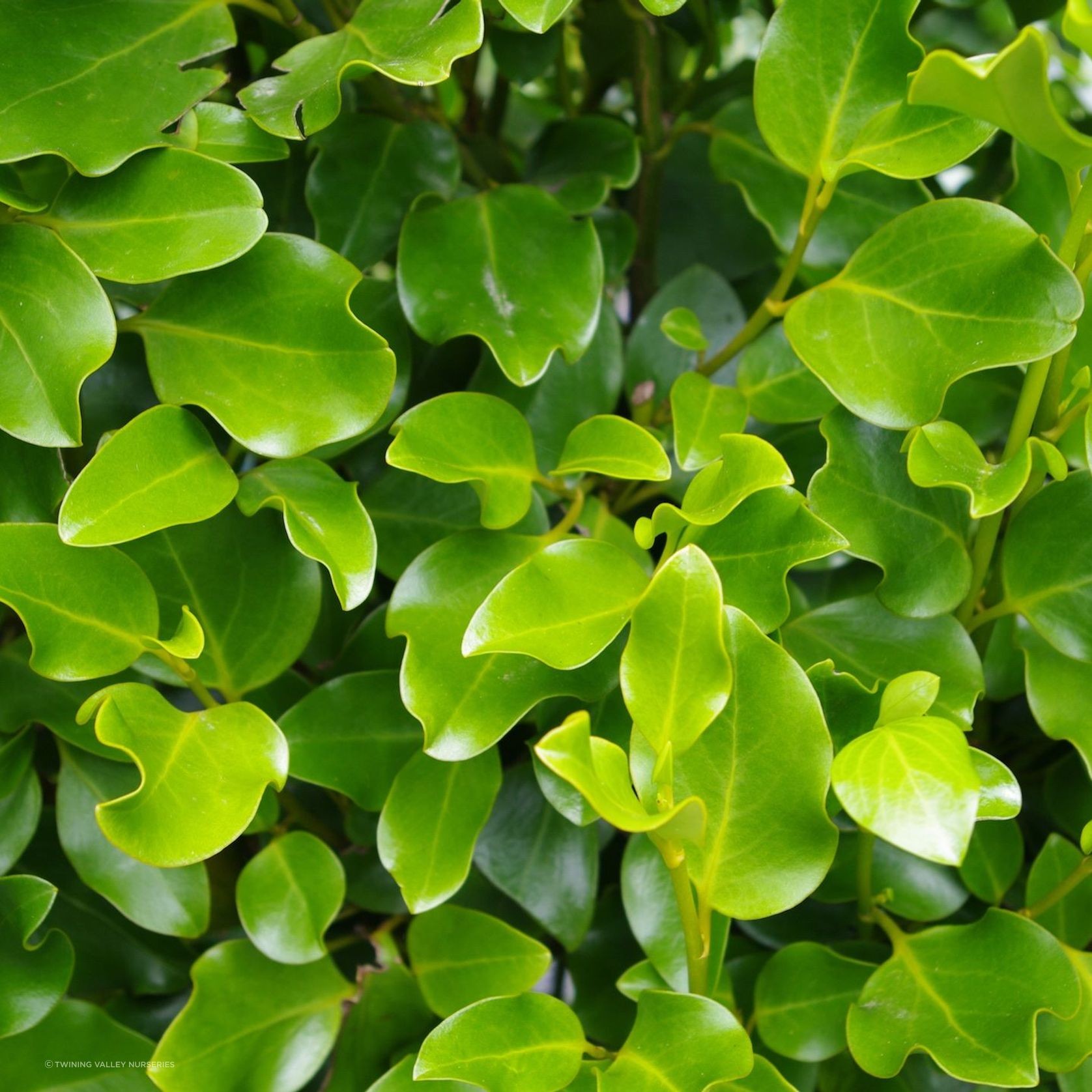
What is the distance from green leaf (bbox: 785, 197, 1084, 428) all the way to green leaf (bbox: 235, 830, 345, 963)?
0.28m

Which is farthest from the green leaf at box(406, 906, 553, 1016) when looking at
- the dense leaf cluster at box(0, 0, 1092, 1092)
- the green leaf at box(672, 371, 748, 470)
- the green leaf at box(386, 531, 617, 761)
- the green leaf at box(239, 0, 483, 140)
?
the green leaf at box(239, 0, 483, 140)

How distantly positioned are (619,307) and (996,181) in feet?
0.72

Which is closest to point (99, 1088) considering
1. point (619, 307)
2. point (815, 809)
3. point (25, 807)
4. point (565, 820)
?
point (25, 807)

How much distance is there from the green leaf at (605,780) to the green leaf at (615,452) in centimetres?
13

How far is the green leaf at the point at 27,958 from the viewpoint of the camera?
44 cm

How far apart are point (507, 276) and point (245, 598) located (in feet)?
0.58

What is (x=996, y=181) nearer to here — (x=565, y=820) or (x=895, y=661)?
(x=895, y=661)

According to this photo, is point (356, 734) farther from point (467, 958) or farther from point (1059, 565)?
point (1059, 565)

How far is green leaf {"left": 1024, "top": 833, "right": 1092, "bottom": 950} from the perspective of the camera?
0.46 meters

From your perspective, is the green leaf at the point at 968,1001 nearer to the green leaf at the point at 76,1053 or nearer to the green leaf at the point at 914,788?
the green leaf at the point at 914,788

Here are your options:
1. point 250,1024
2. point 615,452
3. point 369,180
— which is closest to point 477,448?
point 615,452

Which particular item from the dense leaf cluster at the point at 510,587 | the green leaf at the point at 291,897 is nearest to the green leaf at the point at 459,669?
the dense leaf cluster at the point at 510,587

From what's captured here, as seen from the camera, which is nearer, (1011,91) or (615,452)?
(1011,91)

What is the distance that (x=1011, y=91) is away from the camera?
323mm
